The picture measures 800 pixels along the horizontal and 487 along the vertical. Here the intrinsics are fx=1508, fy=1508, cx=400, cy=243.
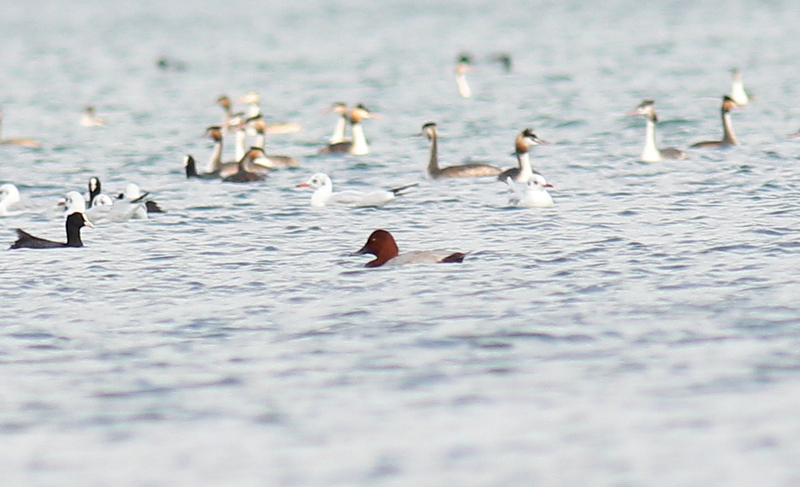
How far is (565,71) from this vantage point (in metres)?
54.1

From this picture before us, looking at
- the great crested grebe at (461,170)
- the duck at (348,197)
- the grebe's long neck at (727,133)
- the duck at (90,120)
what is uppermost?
the duck at (90,120)

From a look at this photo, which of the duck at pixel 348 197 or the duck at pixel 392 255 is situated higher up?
the duck at pixel 348 197

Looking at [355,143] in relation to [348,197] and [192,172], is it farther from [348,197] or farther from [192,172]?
[348,197]

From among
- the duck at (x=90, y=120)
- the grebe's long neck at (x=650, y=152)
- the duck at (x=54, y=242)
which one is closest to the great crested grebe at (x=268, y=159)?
the grebe's long neck at (x=650, y=152)

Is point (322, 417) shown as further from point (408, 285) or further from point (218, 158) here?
point (218, 158)

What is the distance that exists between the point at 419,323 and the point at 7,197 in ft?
37.8

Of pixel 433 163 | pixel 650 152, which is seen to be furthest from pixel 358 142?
pixel 650 152

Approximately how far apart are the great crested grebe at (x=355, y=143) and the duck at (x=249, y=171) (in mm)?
2958

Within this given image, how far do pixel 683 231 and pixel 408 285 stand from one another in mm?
4696

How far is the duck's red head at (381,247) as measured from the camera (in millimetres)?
16125

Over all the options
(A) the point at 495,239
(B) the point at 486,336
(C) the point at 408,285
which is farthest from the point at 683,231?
(B) the point at 486,336

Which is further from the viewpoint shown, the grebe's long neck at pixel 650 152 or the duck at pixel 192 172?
the grebe's long neck at pixel 650 152

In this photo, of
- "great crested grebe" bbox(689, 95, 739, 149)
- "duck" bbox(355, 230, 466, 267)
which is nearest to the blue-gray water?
"duck" bbox(355, 230, 466, 267)

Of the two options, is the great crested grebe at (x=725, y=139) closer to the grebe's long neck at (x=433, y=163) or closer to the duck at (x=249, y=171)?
the grebe's long neck at (x=433, y=163)
